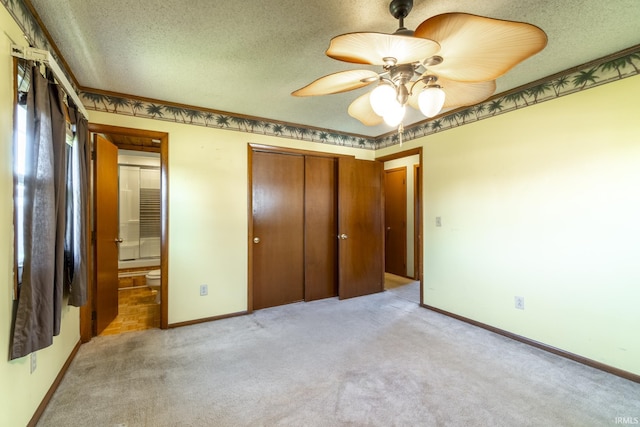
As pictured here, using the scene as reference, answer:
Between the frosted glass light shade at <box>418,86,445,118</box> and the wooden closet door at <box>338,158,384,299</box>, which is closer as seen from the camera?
the frosted glass light shade at <box>418,86,445,118</box>

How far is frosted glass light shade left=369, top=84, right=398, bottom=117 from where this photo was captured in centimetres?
139

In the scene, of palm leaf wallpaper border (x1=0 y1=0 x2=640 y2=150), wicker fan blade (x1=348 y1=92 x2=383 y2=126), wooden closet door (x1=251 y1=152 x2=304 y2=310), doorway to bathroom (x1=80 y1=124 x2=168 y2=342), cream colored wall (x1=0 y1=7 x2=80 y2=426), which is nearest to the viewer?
cream colored wall (x1=0 y1=7 x2=80 y2=426)

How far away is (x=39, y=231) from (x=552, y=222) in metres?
3.64

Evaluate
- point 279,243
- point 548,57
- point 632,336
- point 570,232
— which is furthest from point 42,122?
point 632,336

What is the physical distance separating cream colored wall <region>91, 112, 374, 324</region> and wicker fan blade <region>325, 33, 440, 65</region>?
233 centimetres

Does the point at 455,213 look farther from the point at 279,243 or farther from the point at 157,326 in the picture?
the point at 157,326

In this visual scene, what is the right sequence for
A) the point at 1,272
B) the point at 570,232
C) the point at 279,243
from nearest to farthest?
the point at 1,272, the point at 570,232, the point at 279,243

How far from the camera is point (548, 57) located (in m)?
2.09

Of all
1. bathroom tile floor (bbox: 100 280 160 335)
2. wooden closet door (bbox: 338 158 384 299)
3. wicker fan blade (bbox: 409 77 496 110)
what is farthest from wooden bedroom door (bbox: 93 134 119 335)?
wicker fan blade (bbox: 409 77 496 110)

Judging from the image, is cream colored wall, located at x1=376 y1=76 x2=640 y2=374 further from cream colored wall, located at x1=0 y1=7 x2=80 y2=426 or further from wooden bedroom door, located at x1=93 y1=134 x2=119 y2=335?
wooden bedroom door, located at x1=93 y1=134 x2=119 y2=335

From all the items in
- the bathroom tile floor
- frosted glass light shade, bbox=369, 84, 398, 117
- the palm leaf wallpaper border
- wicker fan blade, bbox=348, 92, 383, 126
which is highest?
the palm leaf wallpaper border

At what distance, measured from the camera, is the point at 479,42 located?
1151 millimetres

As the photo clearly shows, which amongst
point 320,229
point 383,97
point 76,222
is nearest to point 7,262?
point 76,222

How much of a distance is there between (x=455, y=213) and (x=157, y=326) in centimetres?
351
